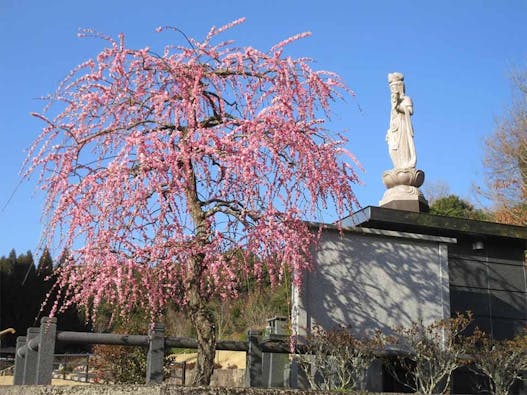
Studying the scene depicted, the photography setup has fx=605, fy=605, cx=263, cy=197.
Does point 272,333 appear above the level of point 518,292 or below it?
below

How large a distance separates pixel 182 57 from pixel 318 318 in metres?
4.23

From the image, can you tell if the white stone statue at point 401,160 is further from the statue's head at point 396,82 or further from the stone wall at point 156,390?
the stone wall at point 156,390

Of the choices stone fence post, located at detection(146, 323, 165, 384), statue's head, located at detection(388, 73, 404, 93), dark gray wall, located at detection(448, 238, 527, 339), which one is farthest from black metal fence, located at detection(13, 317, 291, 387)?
statue's head, located at detection(388, 73, 404, 93)

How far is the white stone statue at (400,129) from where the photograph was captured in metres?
11.5

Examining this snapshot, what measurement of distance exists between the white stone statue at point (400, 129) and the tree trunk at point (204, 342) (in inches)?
245

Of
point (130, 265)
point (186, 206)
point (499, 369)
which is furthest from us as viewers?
point (499, 369)

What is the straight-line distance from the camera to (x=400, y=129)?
468 inches

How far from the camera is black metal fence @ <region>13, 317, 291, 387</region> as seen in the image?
6184 millimetres

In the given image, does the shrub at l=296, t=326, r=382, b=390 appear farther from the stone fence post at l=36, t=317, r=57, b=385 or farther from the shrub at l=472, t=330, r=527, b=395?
the stone fence post at l=36, t=317, r=57, b=385

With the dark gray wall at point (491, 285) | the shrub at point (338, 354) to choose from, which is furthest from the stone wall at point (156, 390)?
the dark gray wall at point (491, 285)

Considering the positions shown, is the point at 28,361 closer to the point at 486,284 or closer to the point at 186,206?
the point at 186,206

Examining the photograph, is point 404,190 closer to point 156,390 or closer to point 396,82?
point 396,82

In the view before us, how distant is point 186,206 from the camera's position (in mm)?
6859

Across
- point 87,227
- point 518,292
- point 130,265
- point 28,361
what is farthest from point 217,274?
point 518,292
